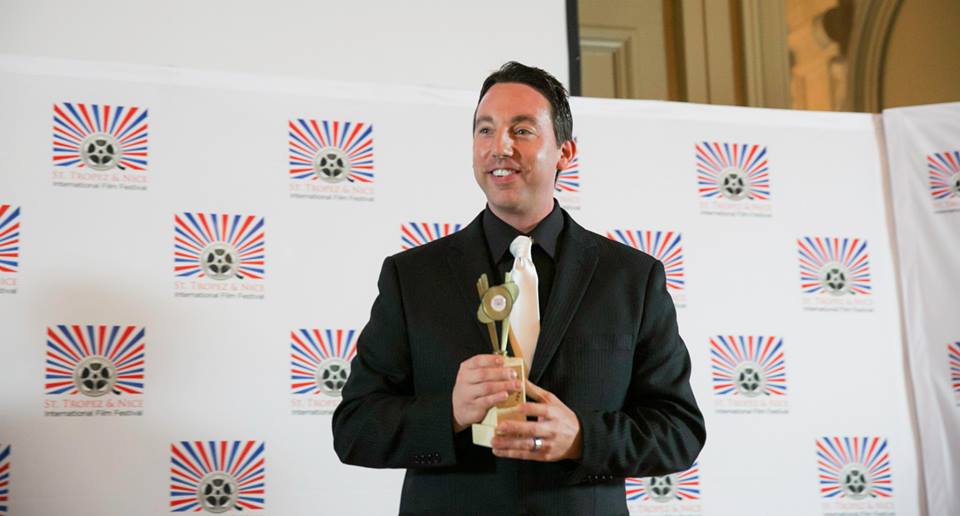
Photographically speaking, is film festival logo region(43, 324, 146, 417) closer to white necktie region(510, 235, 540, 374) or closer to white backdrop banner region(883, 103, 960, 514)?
white necktie region(510, 235, 540, 374)

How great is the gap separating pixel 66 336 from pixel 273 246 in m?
0.69

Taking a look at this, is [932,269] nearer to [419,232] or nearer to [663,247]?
[663,247]

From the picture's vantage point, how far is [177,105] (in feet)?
11.1

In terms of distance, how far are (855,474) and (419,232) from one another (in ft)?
5.98

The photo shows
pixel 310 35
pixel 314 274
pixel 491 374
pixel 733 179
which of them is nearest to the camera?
pixel 491 374

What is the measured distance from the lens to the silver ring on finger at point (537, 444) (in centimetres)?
168

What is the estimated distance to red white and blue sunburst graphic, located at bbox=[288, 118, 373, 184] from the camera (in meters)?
3.48

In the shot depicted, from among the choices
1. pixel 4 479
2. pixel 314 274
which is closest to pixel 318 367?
pixel 314 274

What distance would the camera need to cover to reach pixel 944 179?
13.2 ft

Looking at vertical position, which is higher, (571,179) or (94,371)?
(571,179)

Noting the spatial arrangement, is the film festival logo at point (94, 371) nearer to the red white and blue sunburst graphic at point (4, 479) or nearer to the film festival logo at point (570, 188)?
the red white and blue sunburst graphic at point (4, 479)

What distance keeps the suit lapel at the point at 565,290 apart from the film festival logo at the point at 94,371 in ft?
5.58

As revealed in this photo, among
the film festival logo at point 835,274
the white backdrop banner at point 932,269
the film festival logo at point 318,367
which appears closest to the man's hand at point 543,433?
the film festival logo at point 318,367

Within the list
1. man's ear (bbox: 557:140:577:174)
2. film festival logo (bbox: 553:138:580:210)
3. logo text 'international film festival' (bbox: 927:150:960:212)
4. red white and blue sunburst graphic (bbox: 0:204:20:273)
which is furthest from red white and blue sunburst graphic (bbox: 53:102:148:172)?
logo text 'international film festival' (bbox: 927:150:960:212)
